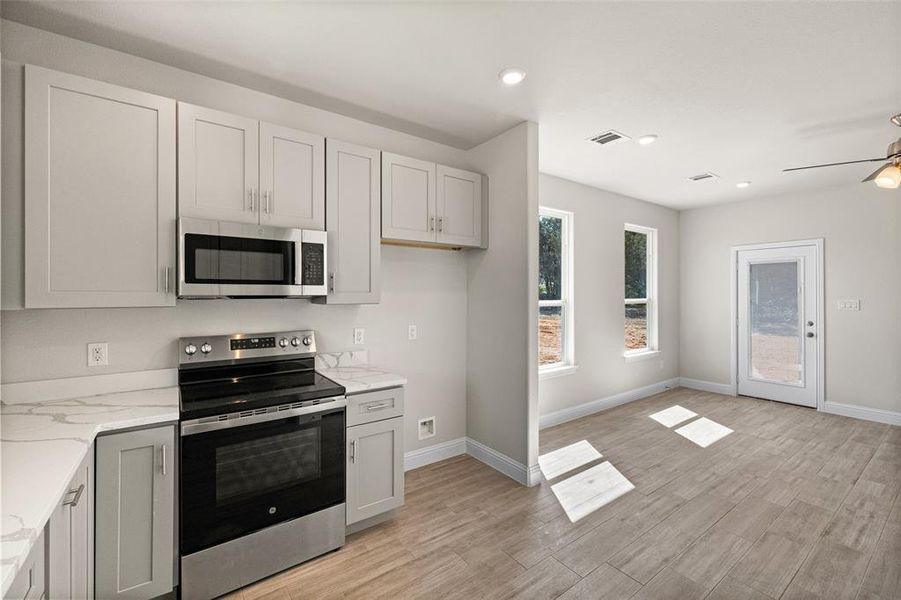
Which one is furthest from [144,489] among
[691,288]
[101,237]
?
[691,288]

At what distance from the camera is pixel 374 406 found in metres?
2.43

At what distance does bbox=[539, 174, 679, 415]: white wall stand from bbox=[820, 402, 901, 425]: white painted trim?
1.89m

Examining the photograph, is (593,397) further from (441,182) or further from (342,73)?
(342,73)

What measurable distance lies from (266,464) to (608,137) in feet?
11.3

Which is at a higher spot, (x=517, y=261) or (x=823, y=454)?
(x=517, y=261)

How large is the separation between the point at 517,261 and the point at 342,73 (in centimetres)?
174

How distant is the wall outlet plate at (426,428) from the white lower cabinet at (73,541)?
6.88ft

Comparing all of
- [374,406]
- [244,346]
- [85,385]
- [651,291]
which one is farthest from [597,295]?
[85,385]

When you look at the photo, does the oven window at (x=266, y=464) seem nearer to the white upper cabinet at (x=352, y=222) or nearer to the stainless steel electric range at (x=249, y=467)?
the stainless steel electric range at (x=249, y=467)

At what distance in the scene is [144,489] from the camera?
1.74 m

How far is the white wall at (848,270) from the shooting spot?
4422 mm

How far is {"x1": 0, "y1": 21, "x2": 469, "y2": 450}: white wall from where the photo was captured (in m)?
1.93

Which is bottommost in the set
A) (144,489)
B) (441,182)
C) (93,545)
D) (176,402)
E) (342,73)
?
(93,545)

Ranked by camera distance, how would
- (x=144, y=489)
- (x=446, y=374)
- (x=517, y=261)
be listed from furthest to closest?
(x=446, y=374) → (x=517, y=261) → (x=144, y=489)
